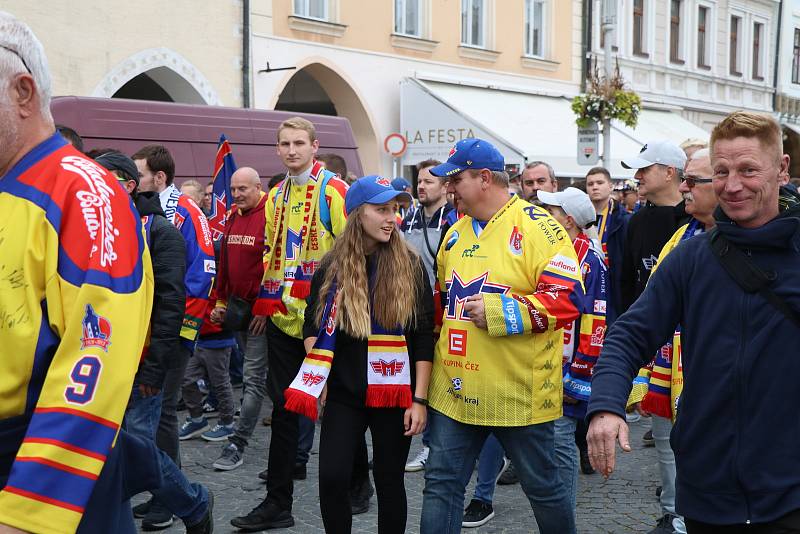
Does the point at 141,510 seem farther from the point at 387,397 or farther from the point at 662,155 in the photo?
the point at 662,155

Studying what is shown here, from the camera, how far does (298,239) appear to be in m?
5.56

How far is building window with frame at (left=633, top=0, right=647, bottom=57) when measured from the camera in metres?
26.1

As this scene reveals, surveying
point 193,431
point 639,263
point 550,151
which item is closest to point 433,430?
point 639,263

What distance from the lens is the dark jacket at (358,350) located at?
13.6 feet

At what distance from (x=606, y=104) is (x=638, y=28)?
34.1 feet

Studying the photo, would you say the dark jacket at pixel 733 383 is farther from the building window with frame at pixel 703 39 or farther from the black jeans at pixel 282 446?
the building window with frame at pixel 703 39

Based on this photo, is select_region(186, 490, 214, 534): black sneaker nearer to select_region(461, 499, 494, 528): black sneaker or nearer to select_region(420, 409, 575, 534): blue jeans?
select_region(420, 409, 575, 534): blue jeans

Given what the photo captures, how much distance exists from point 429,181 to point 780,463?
14.8ft

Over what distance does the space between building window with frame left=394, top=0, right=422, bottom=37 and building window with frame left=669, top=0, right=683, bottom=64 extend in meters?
10.7

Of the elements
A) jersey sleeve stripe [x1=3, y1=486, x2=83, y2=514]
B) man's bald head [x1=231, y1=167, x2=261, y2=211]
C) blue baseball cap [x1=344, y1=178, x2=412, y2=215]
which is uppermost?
man's bald head [x1=231, y1=167, x2=261, y2=211]

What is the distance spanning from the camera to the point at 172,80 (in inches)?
607

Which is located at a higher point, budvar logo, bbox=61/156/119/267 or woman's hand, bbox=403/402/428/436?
budvar logo, bbox=61/156/119/267

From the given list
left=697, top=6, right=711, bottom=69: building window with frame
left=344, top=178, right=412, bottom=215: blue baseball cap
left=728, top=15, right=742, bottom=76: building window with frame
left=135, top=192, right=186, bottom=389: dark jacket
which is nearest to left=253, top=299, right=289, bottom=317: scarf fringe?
left=135, top=192, right=186, bottom=389: dark jacket

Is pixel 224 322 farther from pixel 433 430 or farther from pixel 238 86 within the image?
pixel 238 86
